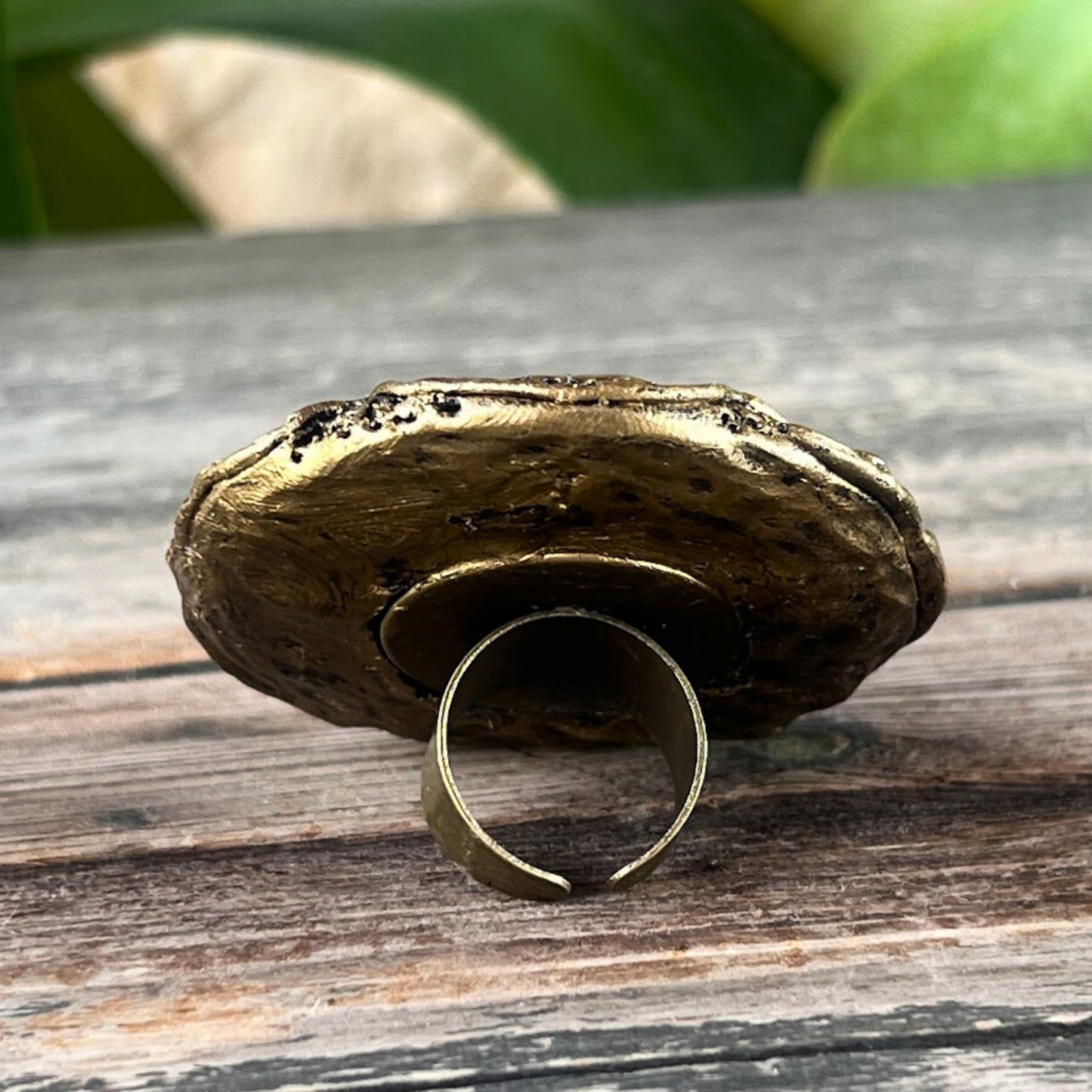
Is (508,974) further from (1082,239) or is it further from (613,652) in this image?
(1082,239)

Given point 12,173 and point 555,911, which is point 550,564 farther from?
point 12,173

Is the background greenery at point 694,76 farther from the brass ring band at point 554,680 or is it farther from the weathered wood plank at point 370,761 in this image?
the brass ring band at point 554,680

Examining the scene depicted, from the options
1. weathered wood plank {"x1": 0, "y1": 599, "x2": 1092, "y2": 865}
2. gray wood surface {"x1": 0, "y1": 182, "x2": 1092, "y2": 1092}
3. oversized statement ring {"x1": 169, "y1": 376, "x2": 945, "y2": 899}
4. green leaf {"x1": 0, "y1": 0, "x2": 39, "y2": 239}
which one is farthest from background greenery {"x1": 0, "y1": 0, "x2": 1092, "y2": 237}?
oversized statement ring {"x1": 169, "y1": 376, "x2": 945, "y2": 899}

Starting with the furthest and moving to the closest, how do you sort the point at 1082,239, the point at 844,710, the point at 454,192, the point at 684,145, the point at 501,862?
the point at 454,192, the point at 684,145, the point at 1082,239, the point at 844,710, the point at 501,862

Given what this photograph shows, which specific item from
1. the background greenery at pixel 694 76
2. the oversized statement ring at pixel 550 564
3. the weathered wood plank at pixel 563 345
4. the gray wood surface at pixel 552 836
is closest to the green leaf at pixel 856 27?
the background greenery at pixel 694 76

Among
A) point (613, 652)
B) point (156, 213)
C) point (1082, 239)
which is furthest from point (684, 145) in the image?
point (613, 652)

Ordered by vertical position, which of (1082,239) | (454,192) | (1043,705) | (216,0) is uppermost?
(216,0)

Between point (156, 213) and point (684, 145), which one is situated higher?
point (684, 145)
